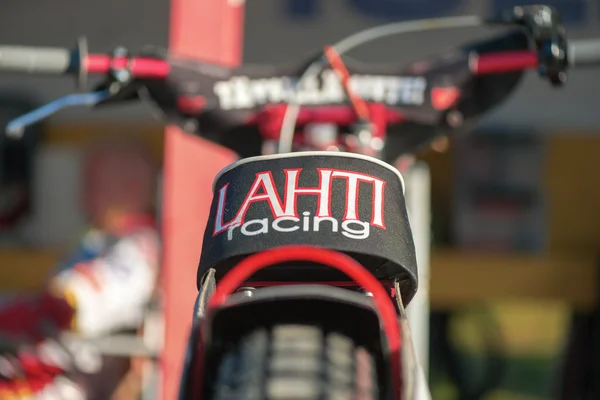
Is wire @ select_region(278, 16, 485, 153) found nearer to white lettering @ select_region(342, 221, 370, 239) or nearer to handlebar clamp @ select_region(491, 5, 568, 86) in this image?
handlebar clamp @ select_region(491, 5, 568, 86)

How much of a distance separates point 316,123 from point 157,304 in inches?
68.4

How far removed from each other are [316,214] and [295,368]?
196 mm

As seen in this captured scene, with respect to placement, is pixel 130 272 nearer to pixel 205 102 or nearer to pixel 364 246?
pixel 205 102

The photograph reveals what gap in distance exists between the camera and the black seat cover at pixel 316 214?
1.08m

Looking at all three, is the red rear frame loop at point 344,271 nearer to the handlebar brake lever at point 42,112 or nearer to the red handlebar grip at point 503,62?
the red handlebar grip at point 503,62

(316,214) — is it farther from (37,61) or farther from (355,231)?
(37,61)

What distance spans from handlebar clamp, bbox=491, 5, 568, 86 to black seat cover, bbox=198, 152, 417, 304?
69 centimetres

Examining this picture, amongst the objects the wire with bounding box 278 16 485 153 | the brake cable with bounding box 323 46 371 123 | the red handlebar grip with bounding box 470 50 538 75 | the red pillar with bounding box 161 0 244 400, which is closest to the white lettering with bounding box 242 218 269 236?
the wire with bounding box 278 16 485 153

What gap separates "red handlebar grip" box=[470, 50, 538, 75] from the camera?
182cm

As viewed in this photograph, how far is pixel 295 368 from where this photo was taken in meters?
0.98

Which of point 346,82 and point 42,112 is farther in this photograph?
point 42,112

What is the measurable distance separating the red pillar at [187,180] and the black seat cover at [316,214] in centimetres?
150

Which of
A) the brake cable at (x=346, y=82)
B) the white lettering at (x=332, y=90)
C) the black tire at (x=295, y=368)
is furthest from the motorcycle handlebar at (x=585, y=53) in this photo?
the black tire at (x=295, y=368)

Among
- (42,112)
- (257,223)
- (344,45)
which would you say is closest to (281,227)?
(257,223)
